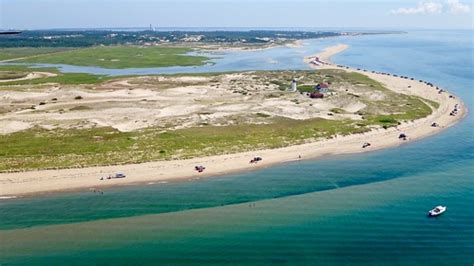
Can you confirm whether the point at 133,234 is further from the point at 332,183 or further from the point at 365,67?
the point at 365,67

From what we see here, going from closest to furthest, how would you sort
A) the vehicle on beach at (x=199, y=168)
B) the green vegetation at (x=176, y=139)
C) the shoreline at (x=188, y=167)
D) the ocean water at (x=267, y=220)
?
the ocean water at (x=267, y=220), the shoreline at (x=188, y=167), the vehicle on beach at (x=199, y=168), the green vegetation at (x=176, y=139)

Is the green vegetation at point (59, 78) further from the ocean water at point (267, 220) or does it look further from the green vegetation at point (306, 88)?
the ocean water at point (267, 220)

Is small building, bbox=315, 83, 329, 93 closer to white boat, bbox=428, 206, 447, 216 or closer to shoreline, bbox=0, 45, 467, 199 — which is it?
shoreline, bbox=0, 45, 467, 199

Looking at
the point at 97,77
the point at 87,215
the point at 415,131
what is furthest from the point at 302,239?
the point at 97,77

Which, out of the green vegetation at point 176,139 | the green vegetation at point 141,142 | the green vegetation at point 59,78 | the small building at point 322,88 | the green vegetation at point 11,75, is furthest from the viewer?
the green vegetation at point 11,75

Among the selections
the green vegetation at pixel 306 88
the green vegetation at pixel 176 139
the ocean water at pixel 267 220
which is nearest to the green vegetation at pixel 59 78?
the green vegetation at pixel 176 139

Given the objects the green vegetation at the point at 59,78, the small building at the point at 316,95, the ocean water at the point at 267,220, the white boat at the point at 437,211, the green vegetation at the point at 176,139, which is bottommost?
the ocean water at the point at 267,220
